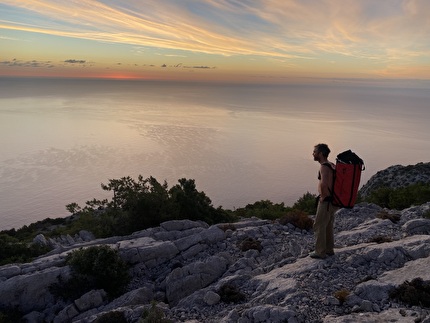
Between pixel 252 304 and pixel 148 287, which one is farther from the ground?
pixel 252 304

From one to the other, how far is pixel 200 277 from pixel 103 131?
13531cm

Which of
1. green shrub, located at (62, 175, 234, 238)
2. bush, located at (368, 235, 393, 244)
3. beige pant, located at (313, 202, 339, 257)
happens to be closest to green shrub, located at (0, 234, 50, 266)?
green shrub, located at (62, 175, 234, 238)

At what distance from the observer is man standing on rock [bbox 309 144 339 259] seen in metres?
9.89

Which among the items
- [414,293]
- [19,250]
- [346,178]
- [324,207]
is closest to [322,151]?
[346,178]

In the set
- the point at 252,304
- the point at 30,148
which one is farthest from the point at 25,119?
the point at 252,304

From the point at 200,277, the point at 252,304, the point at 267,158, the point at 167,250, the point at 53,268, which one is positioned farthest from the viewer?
the point at 267,158

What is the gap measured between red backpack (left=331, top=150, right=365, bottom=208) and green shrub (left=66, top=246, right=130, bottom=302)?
8.58m

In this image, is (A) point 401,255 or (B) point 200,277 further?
(B) point 200,277

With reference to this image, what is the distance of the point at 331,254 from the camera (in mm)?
10969

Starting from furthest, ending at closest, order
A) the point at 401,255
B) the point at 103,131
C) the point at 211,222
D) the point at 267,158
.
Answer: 1. the point at 103,131
2. the point at 267,158
3. the point at 211,222
4. the point at 401,255

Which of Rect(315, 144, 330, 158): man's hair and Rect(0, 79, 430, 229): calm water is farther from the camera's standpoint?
Rect(0, 79, 430, 229): calm water

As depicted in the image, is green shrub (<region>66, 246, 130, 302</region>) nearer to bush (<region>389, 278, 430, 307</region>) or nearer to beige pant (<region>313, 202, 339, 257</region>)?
beige pant (<region>313, 202, 339, 257</region>)

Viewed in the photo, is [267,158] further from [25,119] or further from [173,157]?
[25,119]

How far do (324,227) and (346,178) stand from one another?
1.83 meters
